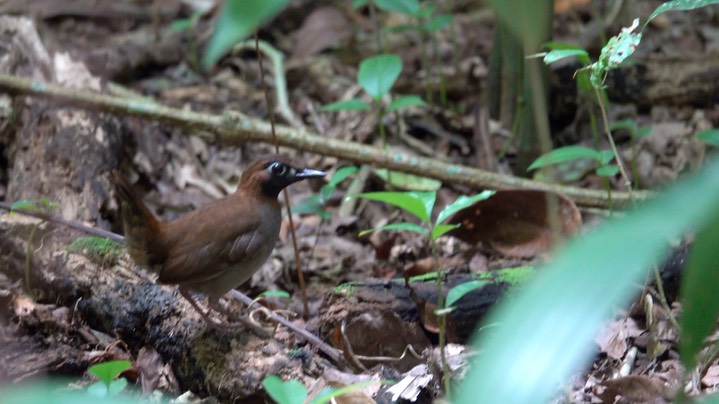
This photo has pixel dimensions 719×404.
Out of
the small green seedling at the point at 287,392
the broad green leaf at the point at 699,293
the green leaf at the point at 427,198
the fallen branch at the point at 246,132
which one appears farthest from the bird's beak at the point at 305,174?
the broad green leaf at the point at 699,293

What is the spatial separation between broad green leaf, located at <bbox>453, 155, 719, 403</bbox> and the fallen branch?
3880mm

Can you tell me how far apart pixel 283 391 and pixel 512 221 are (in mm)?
2841

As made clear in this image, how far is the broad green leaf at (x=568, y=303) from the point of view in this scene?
3.36ft

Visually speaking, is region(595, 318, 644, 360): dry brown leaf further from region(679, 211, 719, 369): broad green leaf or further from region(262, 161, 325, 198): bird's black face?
region(679, 211, 719, 369): broad green leaf

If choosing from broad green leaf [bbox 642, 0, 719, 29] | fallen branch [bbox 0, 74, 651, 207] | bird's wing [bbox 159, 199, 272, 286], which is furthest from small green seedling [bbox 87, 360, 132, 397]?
fallen branch [bbox 0, 74, 651, 207]

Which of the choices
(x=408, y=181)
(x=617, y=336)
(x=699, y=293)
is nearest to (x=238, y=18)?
(x=699, y=293)

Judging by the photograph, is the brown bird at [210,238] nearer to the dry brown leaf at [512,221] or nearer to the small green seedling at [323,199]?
the small green seedling at [323,199]

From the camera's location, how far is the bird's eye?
403 cm

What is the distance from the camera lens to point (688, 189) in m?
1.16

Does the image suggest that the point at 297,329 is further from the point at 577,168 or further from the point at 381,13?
the point at 381,13

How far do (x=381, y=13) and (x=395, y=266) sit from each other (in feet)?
13.3

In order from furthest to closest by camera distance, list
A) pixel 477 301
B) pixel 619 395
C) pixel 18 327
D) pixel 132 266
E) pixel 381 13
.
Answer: pixel 381 13 → pixel 132 266 → pixel 477 301 → pixel 18 327 → pixel 619 395

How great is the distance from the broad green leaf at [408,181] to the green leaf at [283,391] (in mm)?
3249

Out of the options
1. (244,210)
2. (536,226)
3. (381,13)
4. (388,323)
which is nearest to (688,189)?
(388,323)
